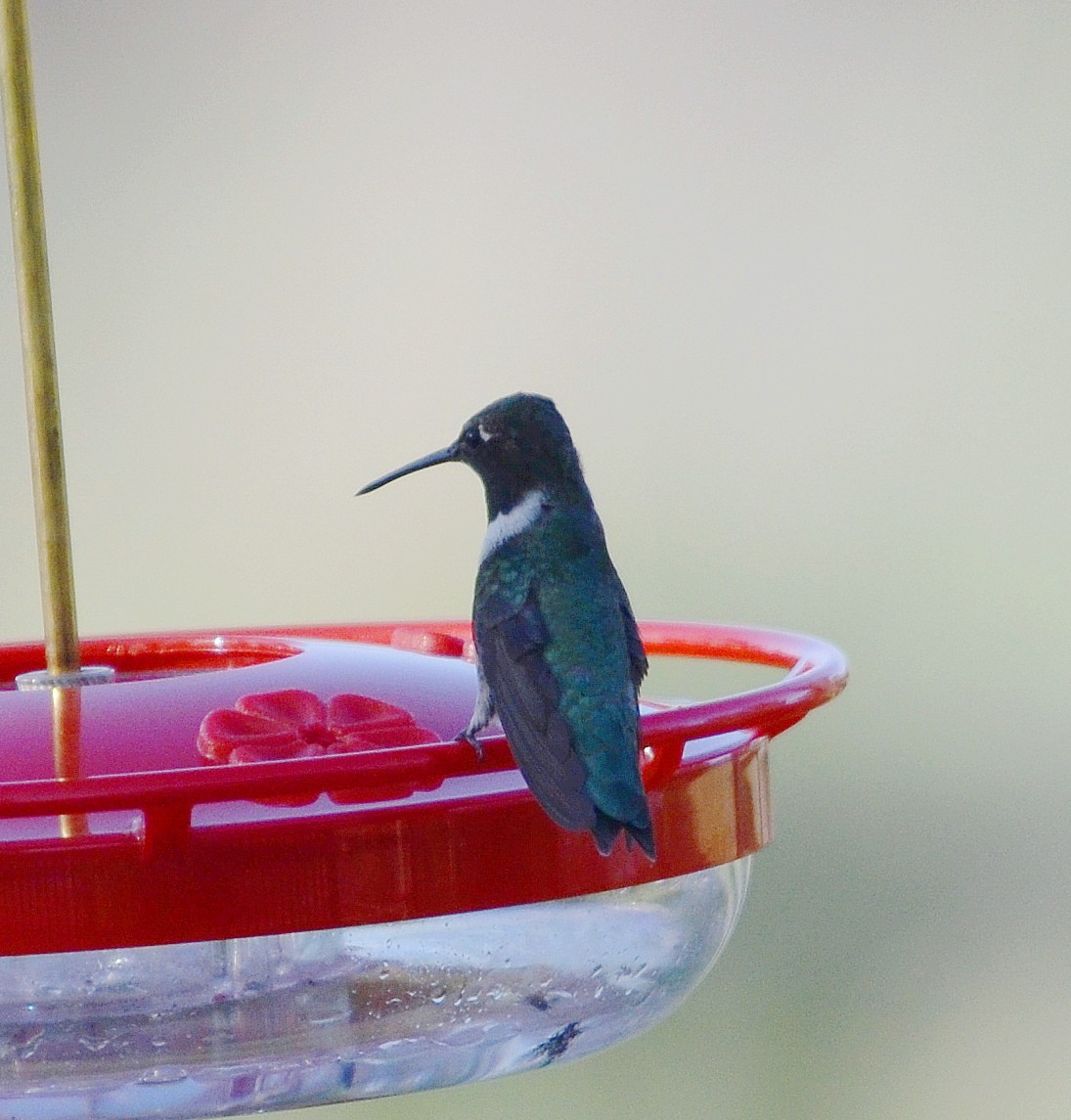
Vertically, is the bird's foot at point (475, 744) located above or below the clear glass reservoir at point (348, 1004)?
above

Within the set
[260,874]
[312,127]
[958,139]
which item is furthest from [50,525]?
[312,127]

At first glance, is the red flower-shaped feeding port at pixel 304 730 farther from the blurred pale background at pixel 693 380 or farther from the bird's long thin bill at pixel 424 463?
the blurred pale background at pixel 693 380

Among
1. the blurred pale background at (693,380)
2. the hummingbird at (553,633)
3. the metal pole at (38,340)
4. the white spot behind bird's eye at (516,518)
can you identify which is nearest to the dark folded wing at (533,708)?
the hummingbird at (553,633)

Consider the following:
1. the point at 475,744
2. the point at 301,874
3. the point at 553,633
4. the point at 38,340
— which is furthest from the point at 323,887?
the point at 38,340

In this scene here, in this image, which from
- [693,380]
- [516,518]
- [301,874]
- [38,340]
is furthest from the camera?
[693,380]

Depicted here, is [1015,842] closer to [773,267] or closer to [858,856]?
[858,856]

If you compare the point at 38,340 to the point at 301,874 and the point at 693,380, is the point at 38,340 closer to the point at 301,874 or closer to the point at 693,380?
the point at 301,874

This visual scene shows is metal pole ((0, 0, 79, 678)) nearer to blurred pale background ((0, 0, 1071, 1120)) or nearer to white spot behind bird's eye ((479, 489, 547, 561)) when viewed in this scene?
white spot behind bird's eye ((479, 489, 547, 561))
